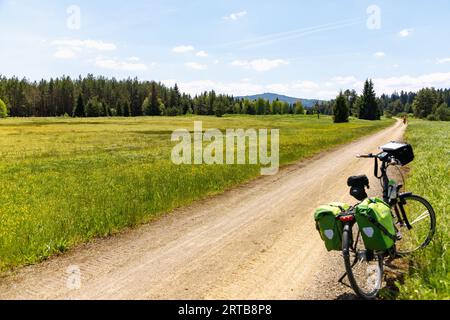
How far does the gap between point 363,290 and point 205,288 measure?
2.71 metres

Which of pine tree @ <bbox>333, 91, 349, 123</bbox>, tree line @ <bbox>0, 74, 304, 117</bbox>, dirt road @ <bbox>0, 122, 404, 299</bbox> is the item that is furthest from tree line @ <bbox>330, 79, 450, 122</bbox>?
dirt road @ <bbox>0, 122, 404, 299</bbox>

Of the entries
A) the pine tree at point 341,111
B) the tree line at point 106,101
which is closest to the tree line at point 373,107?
the pine tree at point 341,111

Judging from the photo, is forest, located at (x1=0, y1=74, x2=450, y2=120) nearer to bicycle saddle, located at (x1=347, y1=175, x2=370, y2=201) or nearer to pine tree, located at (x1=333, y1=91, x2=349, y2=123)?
pine tree, located at (x1=333, y1=91, x2=349, y2=123)

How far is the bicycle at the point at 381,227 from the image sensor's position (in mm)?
5691

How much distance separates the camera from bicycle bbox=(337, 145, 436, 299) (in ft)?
18.7

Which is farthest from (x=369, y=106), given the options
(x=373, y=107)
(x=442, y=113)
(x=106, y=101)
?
(x=106, y=101)

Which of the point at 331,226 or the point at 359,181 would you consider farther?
the point at 359,181

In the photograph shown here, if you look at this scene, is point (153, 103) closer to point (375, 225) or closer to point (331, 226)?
point (331, 226)

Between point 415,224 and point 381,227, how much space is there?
270 cm

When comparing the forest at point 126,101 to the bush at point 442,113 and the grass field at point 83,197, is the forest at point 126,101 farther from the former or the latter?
the grass field at point 83,197

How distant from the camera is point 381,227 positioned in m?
5.61
